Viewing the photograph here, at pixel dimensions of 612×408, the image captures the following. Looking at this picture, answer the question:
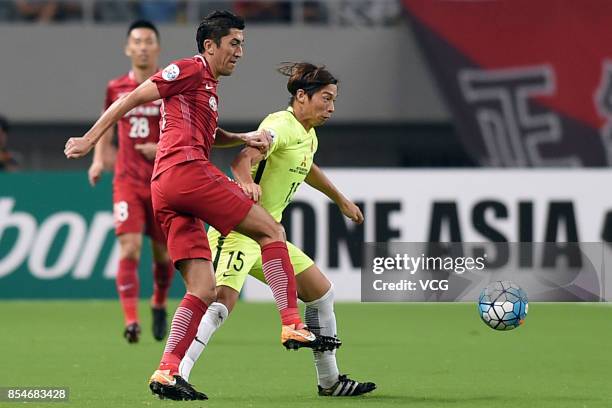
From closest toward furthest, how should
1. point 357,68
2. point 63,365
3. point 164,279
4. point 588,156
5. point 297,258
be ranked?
1. point 297,258
2. point 63,365
3. point 164,279
4. point 588,156
5. point 357,68

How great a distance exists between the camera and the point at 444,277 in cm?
848

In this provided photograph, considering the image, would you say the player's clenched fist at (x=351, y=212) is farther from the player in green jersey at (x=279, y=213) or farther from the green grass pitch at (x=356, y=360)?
the green grass pitch at (x=356, y=360)

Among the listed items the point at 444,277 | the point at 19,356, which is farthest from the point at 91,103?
the point at 444,277

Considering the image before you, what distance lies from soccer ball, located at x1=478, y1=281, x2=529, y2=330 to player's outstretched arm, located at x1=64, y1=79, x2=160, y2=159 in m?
2.43

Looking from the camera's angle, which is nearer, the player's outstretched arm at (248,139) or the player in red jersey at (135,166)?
the player's outstretched arm at (248,139)

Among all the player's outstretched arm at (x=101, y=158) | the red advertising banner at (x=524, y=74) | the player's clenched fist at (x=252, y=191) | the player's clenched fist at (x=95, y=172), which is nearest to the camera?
the player's clenched fist at (x=252, y=191)

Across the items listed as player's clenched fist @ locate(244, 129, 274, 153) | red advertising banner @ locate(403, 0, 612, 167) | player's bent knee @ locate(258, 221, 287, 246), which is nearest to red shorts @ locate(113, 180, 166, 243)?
player's clenched fist @ locate(244, 129, 274, 153)

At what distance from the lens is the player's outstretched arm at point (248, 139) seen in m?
7.49

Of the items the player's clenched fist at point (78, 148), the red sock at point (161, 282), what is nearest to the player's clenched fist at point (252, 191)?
the player's clenched fist at point (78, 148)

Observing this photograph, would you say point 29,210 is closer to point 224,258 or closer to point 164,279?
point 164,279

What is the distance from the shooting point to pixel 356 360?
1005cm

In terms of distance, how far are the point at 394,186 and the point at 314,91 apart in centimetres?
769

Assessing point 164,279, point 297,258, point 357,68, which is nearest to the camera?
point 297,258

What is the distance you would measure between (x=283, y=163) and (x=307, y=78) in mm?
490
